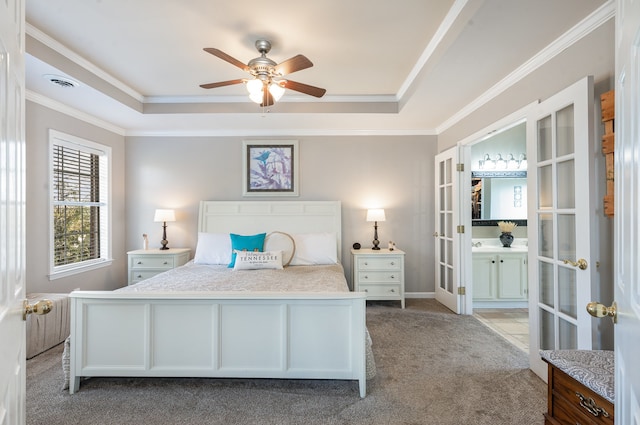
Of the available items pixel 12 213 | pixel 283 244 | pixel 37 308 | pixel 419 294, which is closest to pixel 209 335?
pixel 37 308

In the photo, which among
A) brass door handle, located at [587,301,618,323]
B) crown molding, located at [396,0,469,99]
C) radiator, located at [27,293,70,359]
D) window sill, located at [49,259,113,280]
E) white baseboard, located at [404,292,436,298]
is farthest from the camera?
white baseboard, located at [404,292,436,298]

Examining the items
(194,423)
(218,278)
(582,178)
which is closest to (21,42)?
(194,423)

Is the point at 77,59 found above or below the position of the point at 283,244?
above

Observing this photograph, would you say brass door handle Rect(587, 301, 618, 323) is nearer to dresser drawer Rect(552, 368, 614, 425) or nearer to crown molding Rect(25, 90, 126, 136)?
dresser drawer Rect(552, 368, 614, 425)

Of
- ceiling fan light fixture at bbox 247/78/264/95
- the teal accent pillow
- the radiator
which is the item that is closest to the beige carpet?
the radiator

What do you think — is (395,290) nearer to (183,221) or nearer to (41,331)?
(183,221)

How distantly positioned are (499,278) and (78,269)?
202 inches

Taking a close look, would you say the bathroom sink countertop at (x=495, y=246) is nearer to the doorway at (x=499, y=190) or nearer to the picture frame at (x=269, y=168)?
the doorway at (x=499, y=190)

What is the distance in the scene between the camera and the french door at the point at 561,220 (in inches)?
74.1

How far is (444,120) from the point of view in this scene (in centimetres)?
411

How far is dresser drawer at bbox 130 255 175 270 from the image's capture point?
4.13m

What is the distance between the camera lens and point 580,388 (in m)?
1.34

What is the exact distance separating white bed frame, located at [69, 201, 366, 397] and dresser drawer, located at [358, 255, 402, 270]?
1.98 metres

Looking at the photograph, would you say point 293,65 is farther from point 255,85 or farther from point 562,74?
point 562,74
